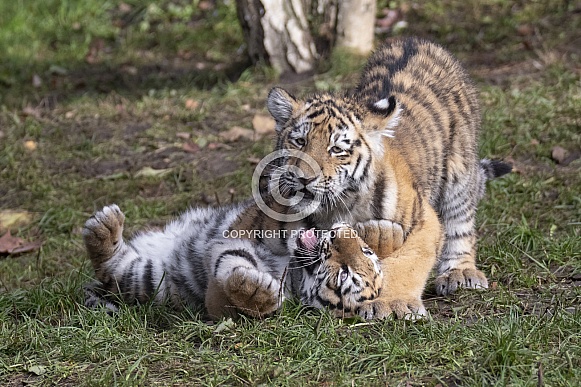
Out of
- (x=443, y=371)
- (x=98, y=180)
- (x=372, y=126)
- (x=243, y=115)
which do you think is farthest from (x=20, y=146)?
(x=443, y=371)

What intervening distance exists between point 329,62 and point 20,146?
2.76 metres

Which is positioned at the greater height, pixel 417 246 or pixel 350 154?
pixel 350 154

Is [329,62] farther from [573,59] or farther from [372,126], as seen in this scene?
[372,126]

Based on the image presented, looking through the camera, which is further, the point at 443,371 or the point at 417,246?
the point at 417,246

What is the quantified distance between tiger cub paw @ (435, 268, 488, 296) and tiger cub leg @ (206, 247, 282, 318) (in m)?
0.92

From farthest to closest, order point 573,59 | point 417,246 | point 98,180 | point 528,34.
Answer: point 528,34
point 573,59
point 98,180
point 417,246

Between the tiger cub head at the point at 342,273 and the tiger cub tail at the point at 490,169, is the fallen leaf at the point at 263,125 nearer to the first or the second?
the tiger cub tail at the point at 490,169

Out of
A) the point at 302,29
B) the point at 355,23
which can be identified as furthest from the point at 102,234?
the point at 355,23

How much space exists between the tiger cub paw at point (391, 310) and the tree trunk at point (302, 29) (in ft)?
13.4

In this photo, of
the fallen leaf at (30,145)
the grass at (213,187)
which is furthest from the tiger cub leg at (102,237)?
the fallen leaf at (30,145)

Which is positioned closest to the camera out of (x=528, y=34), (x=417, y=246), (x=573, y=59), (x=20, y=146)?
(x=417, y=246)

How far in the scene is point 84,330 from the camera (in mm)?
3619

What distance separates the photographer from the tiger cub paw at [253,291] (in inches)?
137

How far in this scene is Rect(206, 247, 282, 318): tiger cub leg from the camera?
3.49 metres
